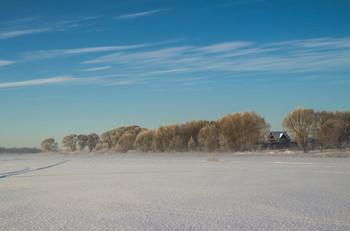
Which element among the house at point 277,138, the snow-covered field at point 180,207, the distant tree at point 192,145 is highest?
the house at point 277,138

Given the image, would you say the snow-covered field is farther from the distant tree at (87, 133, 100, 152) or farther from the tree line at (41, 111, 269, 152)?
the distant tree at (87, 133, 100, 152)

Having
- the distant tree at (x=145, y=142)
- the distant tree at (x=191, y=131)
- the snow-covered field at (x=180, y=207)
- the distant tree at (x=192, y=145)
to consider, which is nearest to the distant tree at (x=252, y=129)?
the distant tree at (x=192, y=145)

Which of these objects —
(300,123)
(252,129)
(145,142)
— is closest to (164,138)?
(145,142)

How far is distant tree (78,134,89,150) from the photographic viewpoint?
221ft

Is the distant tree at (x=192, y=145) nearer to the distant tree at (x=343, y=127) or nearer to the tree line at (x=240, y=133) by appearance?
the tree line at (x=240, y=133)

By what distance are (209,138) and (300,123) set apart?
432 inches

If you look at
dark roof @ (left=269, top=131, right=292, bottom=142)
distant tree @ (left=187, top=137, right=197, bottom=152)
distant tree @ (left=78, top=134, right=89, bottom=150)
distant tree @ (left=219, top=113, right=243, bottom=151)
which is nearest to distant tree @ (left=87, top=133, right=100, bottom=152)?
distant tree @ (left=78, top=134, right=89, bottom=150)

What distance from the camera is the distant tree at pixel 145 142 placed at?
4991cm

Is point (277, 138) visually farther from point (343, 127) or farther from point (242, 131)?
point (242, 131)

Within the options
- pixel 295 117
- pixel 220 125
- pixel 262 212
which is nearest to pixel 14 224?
pixel 262 212

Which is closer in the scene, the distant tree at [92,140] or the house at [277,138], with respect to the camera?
the house at [277,138]

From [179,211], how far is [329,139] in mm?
35382

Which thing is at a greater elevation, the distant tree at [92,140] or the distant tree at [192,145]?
the distant tree at [92,140]

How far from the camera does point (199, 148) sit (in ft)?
143
